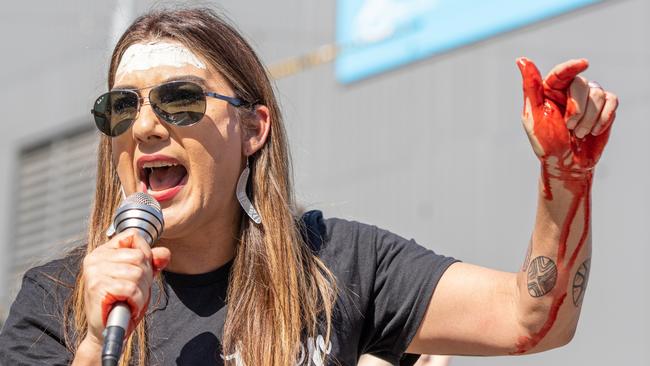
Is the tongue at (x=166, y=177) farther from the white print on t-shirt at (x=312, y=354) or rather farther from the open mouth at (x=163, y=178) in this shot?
the white print on t-shirt at (x=312, y=354)

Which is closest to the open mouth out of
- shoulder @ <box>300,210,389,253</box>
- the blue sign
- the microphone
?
the microphone

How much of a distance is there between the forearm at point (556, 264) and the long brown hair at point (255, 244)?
49 centimetres

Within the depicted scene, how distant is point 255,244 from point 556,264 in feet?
2.56

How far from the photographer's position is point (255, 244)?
309 cm

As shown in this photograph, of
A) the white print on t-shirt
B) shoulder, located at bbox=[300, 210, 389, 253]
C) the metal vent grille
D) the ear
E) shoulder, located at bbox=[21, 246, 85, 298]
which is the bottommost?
the metal vent grille

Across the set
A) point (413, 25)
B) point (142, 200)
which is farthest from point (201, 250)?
point (413, 25)

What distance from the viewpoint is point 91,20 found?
11.1 metres

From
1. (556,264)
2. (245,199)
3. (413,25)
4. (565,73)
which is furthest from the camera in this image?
(413,25)

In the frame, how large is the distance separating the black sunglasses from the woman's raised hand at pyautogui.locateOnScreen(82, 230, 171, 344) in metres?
0.58

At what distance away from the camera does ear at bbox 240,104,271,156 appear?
3.22 m

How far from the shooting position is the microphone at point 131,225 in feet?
7.57

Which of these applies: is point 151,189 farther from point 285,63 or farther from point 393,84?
point 285,63

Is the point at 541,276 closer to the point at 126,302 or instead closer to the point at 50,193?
the point at 126,302

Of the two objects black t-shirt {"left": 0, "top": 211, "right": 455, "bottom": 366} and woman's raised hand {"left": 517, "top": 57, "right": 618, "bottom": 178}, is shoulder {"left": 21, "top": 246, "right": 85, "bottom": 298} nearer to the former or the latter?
black t-shirt {"left": 0, "top": 211, "right": 455, "bottom": 366}
